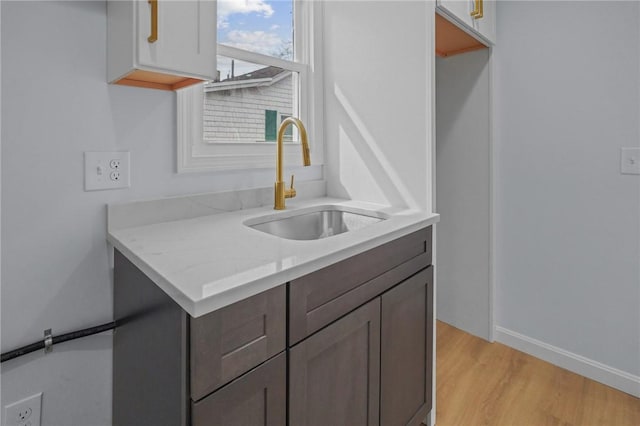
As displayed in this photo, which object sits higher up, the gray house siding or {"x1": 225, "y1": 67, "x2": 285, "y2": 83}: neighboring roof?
{"x1": 225, "y1": 67, "x2": 285, "y2": 83}: neighboring roof

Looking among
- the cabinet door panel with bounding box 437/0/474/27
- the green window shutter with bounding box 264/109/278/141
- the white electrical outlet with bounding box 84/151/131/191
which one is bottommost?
the white electrical outlet with bounding box 84/151/131/191

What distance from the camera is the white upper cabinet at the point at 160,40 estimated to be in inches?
36.0

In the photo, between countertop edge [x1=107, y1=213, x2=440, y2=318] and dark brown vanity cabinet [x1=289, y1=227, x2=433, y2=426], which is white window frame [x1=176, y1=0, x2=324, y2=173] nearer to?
countertop edge [x1=107, y1=213, x2=440, y2=318]

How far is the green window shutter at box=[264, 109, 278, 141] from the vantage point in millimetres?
1599

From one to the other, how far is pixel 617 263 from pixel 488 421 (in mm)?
923

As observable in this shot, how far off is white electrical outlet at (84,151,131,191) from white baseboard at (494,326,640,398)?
2.05m

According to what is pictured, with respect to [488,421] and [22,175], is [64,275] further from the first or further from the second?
[488,421]

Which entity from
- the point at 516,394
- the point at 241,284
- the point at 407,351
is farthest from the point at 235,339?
the point at 516,394

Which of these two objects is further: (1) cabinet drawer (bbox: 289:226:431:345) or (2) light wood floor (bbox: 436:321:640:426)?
(2) light wood floor (bbox: 436:321:640:426)

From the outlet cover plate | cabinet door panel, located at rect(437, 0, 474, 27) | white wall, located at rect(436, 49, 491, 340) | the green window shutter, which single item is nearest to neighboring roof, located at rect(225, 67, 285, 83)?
the green window shutter

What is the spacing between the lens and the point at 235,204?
1416 mm

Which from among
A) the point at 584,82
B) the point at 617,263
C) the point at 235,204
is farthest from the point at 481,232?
the point at 235,204

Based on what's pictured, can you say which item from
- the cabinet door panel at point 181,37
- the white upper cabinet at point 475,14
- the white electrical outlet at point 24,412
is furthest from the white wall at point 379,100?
the white electrical outlet at point 24,412

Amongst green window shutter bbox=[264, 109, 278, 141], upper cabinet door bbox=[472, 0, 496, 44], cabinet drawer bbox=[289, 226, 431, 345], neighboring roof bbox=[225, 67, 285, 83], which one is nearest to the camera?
cabinet drawer bbox=[289, 226, 431, 345]
